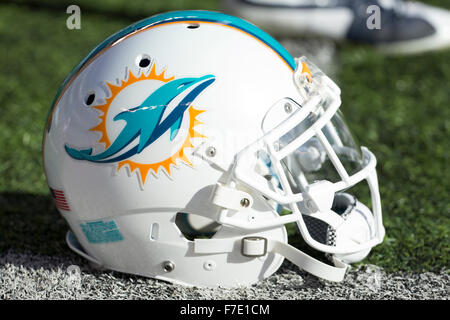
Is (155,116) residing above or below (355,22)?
above

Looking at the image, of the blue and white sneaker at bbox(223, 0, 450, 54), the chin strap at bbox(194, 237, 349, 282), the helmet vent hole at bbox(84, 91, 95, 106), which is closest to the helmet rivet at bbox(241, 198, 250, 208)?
the chin strap at bbox(194, 237, 349, 282)

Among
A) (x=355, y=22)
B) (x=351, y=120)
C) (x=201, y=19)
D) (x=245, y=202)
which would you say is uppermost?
(x=201, y=19)

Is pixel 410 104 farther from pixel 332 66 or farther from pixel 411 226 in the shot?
pixel 411 226

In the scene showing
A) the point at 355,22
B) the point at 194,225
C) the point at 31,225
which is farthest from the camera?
the point at 355,22

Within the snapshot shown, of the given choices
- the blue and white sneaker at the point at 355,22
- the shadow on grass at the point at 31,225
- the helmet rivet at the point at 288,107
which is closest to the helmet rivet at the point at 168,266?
the shadow on grass at the point at 31,225

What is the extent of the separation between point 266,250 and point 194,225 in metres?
0.47

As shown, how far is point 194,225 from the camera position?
261 centimetres

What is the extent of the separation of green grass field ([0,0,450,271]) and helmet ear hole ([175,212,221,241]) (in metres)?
0.50

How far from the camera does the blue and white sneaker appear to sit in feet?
16.5

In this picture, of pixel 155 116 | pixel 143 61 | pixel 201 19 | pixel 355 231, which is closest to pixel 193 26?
pixel 201 19

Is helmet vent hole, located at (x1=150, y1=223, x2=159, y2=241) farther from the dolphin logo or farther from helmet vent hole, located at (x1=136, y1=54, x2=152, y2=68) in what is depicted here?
helmet vent hole, located at (x1=136, y1=54, x2=152, y2=68)

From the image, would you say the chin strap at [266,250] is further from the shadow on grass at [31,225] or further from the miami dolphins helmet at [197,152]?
the shadow on grass at [31,225]

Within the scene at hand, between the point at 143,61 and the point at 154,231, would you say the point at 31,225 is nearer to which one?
the point at 154,231

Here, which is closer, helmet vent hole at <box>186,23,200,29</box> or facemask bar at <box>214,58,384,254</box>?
facemask bar at <box>214,58,384,254</box>
